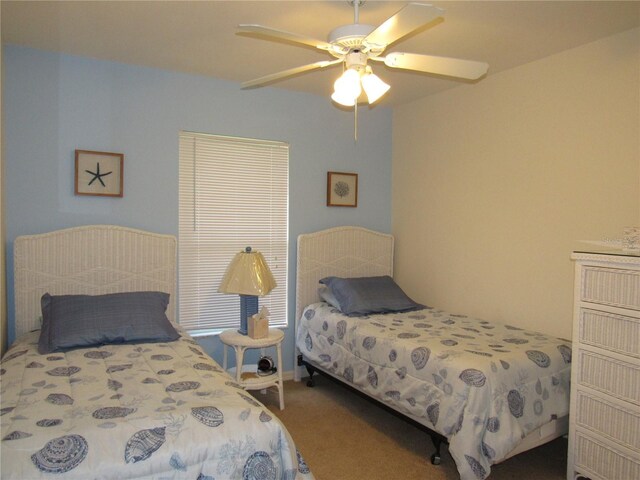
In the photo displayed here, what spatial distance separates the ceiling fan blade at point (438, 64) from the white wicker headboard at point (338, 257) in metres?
1.98

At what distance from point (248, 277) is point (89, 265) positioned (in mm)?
1055

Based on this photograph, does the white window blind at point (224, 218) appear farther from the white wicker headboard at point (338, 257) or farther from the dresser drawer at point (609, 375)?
the dresser drawer at point (609, 375)

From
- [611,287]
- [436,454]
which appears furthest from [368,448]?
[611,287]

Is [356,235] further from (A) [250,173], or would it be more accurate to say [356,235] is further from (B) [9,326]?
(B) [9,326]

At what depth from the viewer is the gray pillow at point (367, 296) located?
3.51 m

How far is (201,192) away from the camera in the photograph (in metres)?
3.56

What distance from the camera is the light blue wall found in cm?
296

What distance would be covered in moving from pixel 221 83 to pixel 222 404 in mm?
2589

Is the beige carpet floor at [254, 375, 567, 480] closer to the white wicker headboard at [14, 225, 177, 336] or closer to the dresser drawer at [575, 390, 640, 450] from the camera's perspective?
the dresser drawer at [575, 390, 640, 450]

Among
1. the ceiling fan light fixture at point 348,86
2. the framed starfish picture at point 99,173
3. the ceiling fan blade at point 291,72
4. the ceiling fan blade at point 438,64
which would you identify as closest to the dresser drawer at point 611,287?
the ceiling fan blade at point 438,64

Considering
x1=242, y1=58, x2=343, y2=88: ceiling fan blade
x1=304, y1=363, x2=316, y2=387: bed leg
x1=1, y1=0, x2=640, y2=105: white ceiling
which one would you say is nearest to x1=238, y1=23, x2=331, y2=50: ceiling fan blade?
x1=242, y1=58, x2=343, y2=88: ceiling fan blade

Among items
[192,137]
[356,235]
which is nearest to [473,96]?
[356,235]

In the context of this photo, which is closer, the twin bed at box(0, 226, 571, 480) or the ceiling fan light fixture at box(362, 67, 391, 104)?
the twin bed at box(0, 226, 571, 480)

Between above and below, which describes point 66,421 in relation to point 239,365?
above
